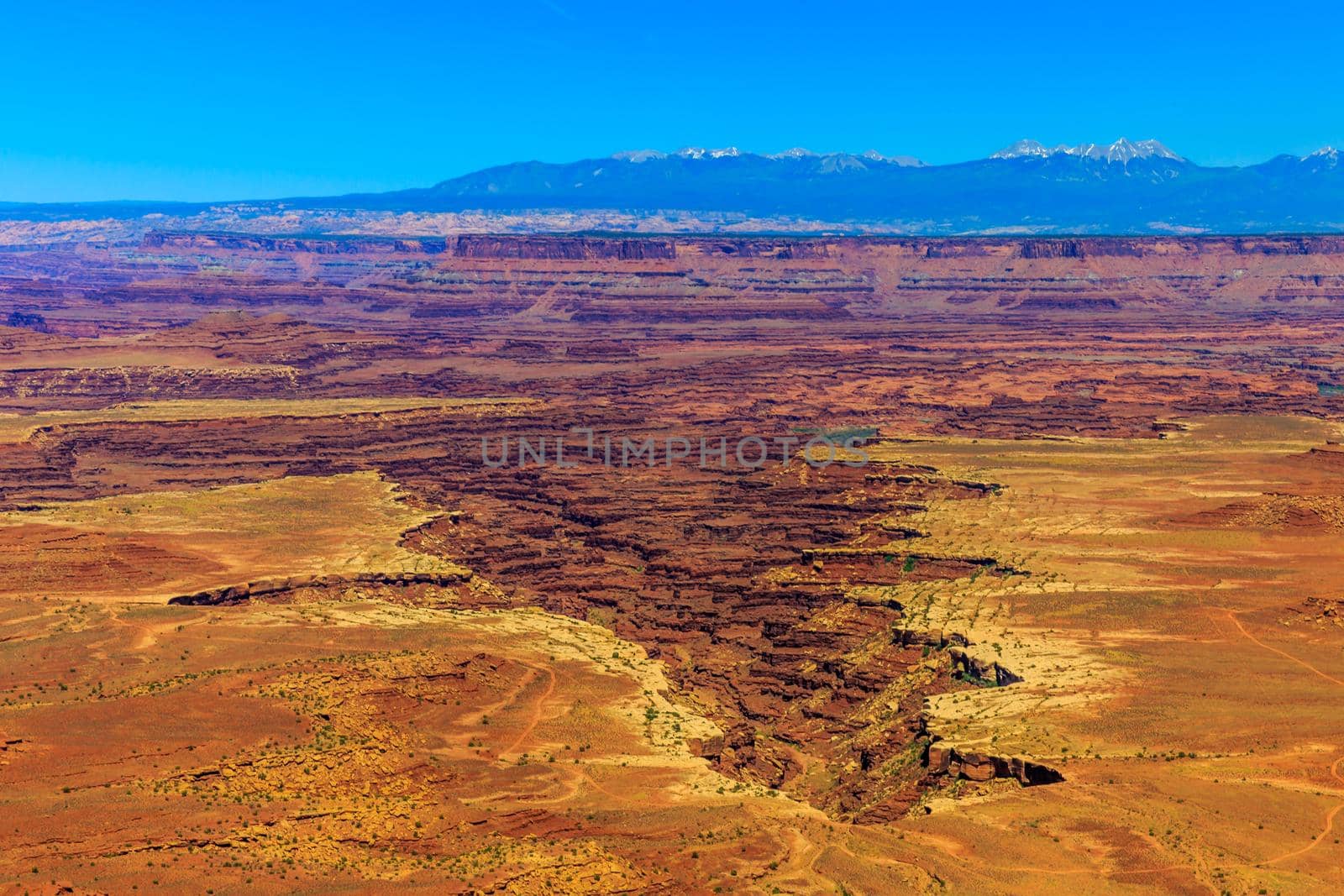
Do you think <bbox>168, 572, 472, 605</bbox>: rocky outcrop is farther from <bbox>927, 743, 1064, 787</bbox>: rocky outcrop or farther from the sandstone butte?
<bbox>927, 743, 1064, 787</bbox>: rocky outcrop

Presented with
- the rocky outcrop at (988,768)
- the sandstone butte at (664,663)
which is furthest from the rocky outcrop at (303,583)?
the rocky outcrop at (988,768)

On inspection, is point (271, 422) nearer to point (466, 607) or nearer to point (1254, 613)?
point (466, 607)

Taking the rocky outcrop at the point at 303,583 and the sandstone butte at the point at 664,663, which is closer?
the sandstone butte at the point at 664,663

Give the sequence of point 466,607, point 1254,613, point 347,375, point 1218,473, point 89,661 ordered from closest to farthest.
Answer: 1. point 89,661
2. point 1254,613
3. point 466,607
4. point 1218,473
5. point 347,375

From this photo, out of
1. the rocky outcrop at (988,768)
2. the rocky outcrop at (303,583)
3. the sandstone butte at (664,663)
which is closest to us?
the sandstone butte at (664,663)

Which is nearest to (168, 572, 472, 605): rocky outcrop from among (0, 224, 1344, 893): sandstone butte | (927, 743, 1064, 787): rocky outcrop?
(0, 224, 1344, 893): sandstone butte

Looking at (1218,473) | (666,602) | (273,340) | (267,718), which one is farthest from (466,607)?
(273,340)

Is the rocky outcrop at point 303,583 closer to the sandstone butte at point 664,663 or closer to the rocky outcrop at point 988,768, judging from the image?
the sandstone butte at point 664,663

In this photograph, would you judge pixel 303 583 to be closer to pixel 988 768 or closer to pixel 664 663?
pixel 664 663

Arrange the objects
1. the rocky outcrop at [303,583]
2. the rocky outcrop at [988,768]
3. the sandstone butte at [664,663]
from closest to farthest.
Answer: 1. the sandstone butte at [664,663]
2. the rocky outcrop at [988,768]
3. the rocky outcrop at [303,583]

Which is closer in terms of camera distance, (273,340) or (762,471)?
(762,471)
